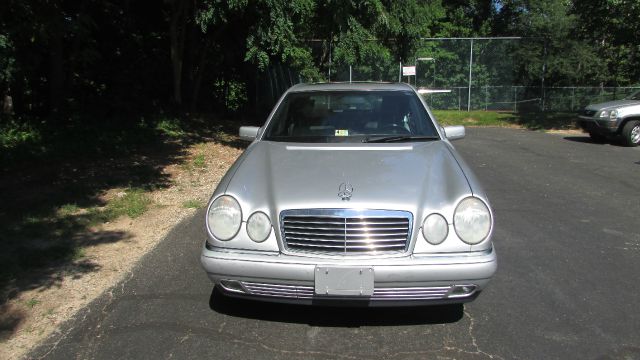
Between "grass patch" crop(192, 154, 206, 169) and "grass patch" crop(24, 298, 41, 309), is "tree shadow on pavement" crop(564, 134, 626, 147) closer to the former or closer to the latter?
"grass patch" crop(192, 154, 206, 169)

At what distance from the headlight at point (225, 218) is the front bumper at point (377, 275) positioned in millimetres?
116

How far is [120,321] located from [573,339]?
3.00 meters

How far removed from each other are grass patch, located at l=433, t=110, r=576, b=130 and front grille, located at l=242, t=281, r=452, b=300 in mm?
17590

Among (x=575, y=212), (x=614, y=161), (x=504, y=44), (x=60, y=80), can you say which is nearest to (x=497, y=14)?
(x=504, y=44)

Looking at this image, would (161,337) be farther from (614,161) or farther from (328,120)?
(614,161)

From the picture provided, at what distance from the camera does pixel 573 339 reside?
3598 millimetres

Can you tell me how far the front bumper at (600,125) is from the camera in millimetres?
14484

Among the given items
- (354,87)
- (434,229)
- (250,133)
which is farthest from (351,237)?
(354,87)

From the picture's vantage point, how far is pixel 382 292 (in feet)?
11.0

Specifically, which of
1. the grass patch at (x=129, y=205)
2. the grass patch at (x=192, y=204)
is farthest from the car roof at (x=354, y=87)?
the grass patch at (x=129, y=205)

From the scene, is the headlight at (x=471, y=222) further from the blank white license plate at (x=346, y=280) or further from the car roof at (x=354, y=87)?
the car roof at (x=354, y=87)

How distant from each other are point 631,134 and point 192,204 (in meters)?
12.0

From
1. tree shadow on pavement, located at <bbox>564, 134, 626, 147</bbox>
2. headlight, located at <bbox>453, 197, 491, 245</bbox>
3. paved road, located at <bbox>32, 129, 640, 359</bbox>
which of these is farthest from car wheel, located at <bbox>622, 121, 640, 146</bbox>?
headlight, located at <bbox>453, 197, 491, 245</bbox>

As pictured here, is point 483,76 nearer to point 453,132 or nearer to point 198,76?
point 198,76
